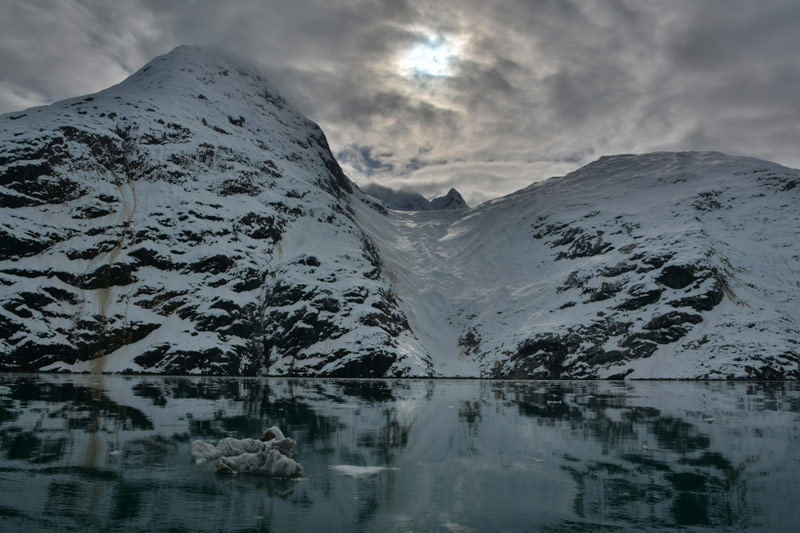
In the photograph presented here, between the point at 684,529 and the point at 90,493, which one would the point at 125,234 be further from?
the point at 684,529

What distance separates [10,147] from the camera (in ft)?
423

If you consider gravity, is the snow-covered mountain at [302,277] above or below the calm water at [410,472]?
above

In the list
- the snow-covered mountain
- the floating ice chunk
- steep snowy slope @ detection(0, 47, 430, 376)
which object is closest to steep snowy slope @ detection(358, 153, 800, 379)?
the snow-covered mountain

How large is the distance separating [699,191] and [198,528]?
17249 centimetres

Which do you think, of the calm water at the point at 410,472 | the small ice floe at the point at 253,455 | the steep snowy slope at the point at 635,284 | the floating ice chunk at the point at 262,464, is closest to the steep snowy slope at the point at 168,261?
the steep snowy slope at the point at 635,284

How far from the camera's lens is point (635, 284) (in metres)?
126

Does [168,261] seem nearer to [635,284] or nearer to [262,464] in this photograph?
[635,284]

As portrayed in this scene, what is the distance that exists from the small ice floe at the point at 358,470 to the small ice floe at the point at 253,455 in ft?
5.82

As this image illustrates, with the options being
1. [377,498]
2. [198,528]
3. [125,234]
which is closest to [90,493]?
[198,528]

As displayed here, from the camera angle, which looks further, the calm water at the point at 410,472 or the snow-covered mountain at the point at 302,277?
the snow-covered mountain at the point at 302,277

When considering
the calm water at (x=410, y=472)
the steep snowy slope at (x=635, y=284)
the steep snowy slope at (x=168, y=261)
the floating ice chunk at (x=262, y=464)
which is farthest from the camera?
the steep snowy slope at (x=635, y=284)

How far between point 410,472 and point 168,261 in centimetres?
10993

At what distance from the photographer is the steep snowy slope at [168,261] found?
107m

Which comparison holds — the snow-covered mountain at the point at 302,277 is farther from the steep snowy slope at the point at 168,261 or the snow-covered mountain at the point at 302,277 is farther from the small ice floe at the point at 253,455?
the small ice floe at the point at 253,455
